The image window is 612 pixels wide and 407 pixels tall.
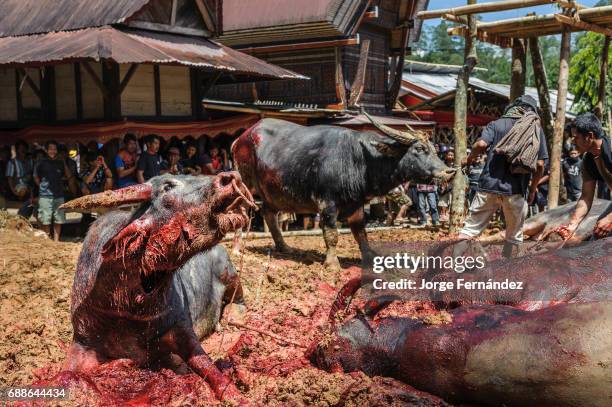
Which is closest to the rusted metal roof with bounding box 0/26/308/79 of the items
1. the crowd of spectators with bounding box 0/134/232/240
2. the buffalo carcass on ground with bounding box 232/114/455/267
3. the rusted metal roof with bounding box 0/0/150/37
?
the rusted metal roof with bounding box 0/0/150/37

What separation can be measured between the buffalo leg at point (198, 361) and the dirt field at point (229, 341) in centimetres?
6

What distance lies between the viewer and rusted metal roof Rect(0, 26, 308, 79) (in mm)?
9469

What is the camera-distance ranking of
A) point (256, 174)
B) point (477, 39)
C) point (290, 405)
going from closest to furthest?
point (290, 405)
point (256, 174)
point (477, 39)

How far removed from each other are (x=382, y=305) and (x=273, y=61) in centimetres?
1310

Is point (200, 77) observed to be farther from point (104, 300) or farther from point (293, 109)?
point (104, 300)

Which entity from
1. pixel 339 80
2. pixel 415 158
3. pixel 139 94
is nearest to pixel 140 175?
pixel 139 94

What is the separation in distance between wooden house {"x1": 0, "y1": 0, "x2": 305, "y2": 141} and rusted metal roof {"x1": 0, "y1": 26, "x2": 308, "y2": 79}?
2cm

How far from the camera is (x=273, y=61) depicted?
16391mm

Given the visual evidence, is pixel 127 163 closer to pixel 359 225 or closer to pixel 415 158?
pixel 359 225

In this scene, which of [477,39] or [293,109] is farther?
[293,109]

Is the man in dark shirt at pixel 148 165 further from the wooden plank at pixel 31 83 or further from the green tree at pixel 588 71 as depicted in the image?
the green tree at pixel 588 71

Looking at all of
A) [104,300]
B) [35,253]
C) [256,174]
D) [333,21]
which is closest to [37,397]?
[104,300]

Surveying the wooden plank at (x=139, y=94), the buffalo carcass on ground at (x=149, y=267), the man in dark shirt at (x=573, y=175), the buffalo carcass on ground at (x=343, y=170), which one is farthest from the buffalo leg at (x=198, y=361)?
the man in dark shirt at (x=573, y=175)

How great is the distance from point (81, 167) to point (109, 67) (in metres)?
1.66
